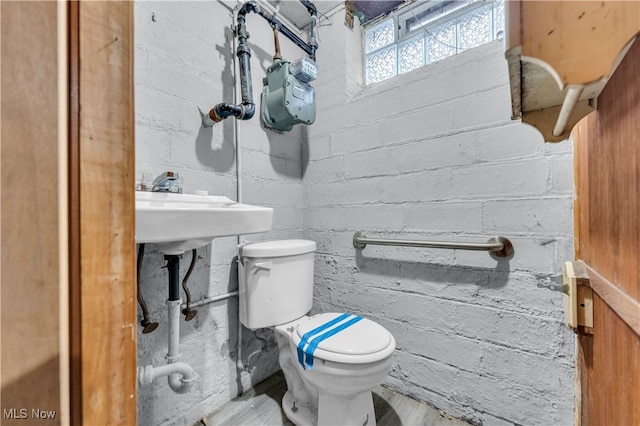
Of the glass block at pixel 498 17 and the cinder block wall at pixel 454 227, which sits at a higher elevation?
the glass block at pixel 498 17

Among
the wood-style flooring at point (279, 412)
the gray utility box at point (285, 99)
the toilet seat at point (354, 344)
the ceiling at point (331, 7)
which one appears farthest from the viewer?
the ceiling at point (331, 7)

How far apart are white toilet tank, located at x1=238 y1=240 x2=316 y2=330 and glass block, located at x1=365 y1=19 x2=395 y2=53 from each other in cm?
124

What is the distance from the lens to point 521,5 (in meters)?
0.27

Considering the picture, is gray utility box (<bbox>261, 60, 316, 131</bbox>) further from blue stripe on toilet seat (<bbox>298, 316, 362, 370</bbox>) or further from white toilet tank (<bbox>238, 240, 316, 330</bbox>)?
blue stripe on toilet seat (<bbox>298, 316, 362, 370</bbox>)

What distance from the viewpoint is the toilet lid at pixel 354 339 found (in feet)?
2.92

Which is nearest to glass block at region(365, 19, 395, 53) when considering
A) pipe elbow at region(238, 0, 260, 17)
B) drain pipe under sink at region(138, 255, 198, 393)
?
pipe elbow at region(238, 0, 260, 17)

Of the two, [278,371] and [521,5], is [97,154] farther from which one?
[278,371]

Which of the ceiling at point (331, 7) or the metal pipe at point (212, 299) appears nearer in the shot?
the metal pipe at point (212, 299)

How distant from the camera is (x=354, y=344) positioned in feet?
3.02

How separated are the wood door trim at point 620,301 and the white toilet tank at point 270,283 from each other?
0.94m

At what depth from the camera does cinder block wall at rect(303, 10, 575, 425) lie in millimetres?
939

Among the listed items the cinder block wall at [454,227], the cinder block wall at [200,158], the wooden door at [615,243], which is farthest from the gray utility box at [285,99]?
the wooden door at [615,243]

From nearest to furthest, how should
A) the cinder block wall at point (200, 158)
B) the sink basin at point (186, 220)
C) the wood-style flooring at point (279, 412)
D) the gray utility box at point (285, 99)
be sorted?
the sink basin at point (186, 220) → the cinder block wall at point (200, 158) → the wood-style flooring at point (279, 412) → the gray utility box at point (285, 99)

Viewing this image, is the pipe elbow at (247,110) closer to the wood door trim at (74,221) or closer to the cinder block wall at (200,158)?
the cinder block wall at (200,158)
